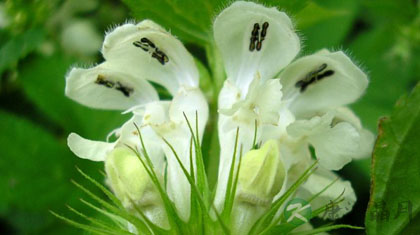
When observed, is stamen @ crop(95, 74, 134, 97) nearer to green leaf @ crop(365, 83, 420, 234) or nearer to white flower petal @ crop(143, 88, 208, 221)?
white flower petal @ crop(143, 88, 208, 221)

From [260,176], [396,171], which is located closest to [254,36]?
[260,176]

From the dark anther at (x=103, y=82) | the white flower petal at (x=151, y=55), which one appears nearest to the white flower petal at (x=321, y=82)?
the white flower petal at (x=151, y=55)

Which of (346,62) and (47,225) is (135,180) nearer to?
(346,62)

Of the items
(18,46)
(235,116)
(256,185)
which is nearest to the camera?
(256,185)

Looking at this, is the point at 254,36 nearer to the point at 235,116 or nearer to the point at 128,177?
the point at 235,116

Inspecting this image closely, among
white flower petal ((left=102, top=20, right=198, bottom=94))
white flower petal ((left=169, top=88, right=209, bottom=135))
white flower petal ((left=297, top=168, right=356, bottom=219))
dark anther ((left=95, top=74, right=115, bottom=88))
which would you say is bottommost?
white flower petal ((left=297, top=168, right=356, bottom=219))

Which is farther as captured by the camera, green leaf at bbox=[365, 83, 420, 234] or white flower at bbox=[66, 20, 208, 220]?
white flower at bbox=[66, 20, 208, 220]

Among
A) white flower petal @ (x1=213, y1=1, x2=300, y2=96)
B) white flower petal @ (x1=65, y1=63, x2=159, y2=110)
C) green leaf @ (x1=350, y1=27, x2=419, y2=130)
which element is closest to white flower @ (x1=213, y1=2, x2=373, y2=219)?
white flower petal @ (x1=213, y1=1, x2=300, y2=96)
